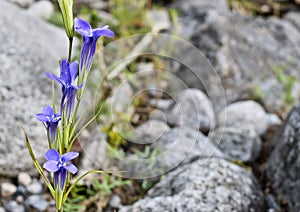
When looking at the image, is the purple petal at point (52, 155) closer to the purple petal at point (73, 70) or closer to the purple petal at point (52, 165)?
the purple petal at point (52, 165)

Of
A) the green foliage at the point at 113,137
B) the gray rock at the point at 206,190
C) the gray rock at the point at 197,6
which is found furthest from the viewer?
the gray rock at the point at 197,6

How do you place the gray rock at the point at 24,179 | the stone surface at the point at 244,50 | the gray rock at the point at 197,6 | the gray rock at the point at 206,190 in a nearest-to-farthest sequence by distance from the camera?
the gray rock at the point at 206,190, the gray rock at the point at 24,179, the stone surface at the point at 244,50, the gray rock at the point at 197,6

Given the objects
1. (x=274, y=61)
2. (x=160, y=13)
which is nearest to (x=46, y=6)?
(x=160, y=13)

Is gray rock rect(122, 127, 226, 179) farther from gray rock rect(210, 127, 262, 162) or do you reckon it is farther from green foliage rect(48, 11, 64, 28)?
green foliage rect(48, 11, 64, 28)

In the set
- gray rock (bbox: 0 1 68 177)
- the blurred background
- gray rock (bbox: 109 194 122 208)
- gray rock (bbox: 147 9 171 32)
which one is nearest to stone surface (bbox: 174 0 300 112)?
the blurred background

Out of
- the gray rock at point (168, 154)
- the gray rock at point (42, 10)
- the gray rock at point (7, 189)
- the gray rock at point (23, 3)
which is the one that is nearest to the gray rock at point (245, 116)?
the gray rock at point (168, 154)

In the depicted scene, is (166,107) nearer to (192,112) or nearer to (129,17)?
(192,112)
